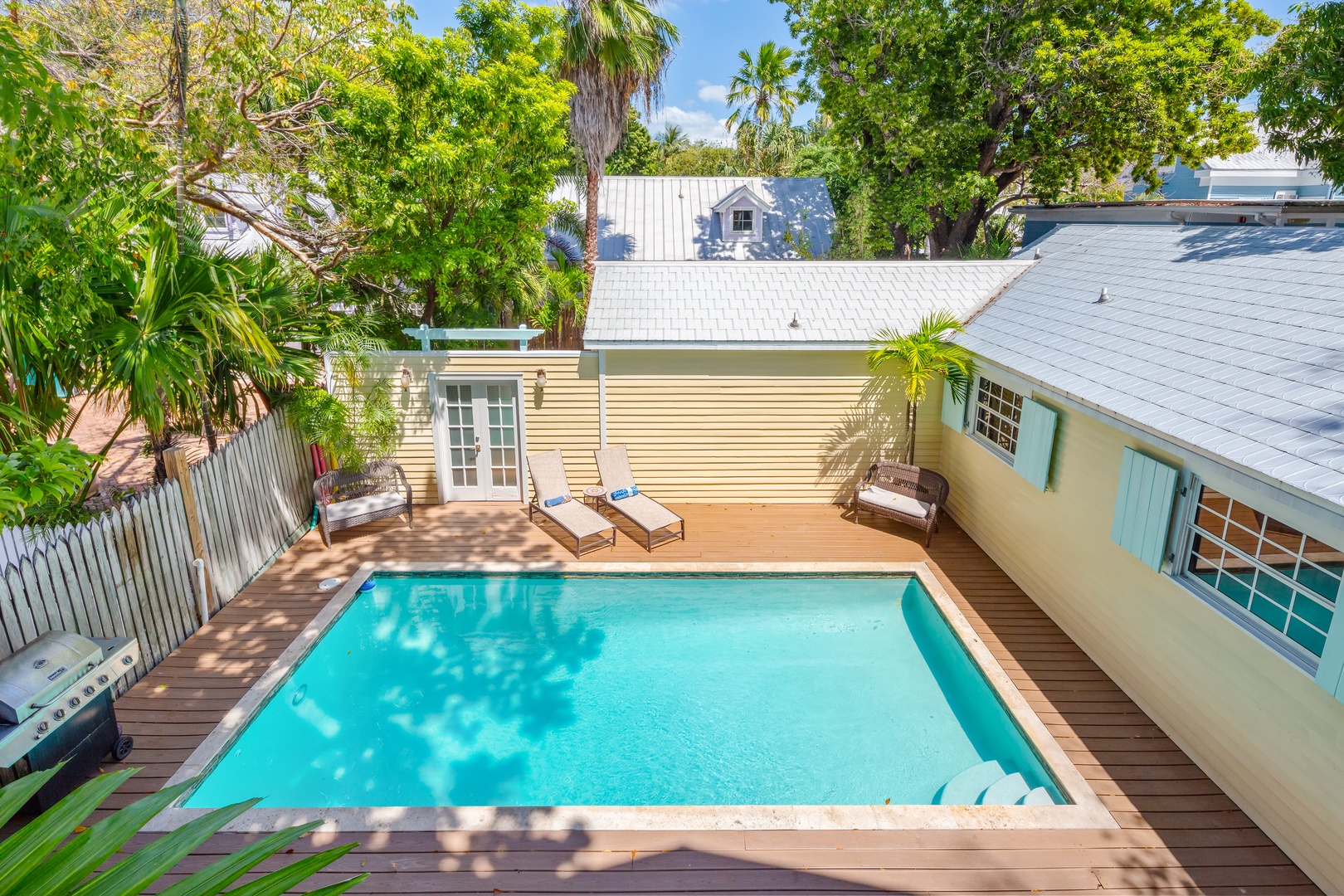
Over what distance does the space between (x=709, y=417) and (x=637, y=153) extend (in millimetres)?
29189

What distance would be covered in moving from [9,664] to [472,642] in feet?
12.6

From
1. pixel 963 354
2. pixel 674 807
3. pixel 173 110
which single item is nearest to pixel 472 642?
pixel 674 807

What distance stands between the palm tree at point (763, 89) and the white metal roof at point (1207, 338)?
80.1ft

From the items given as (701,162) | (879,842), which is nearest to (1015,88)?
(879,842)

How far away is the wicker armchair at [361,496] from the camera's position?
31.9ft

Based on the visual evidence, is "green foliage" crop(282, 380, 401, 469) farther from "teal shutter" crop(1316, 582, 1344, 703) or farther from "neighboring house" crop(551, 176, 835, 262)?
"neighboring house" crop(551, 176, 835, 262)

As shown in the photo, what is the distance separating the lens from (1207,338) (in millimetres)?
6859

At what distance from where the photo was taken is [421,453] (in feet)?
36.4

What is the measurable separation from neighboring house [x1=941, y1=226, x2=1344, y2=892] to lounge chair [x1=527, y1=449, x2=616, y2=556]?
5.03m

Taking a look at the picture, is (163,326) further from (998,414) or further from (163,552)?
(998,414)

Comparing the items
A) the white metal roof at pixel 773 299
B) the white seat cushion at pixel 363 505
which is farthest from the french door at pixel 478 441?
the white metal roof at pixel 773 299

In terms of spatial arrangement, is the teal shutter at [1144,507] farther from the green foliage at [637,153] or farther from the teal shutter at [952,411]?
the green foliage at [637,153]

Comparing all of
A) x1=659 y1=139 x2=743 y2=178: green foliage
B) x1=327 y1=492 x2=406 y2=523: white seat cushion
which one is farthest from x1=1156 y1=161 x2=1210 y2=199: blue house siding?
x1=327 y1=492 x2=406 y2=523: white seat cushion

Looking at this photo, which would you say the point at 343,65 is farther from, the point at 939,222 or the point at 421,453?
the point at 939,222
